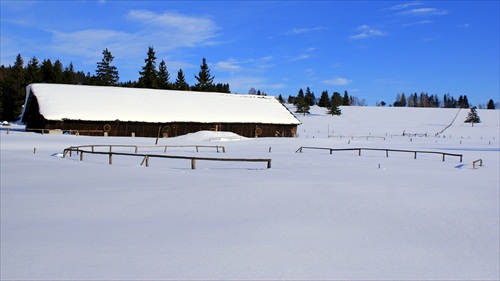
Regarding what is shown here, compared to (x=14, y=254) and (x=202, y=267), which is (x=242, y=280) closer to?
(x=202, y=267)

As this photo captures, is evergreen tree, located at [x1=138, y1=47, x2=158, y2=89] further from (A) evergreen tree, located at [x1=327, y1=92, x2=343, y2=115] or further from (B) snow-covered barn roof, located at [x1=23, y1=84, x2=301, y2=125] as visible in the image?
(A) evergreen tree, located at [x1=327, y1=92, x2=343, y2=115]

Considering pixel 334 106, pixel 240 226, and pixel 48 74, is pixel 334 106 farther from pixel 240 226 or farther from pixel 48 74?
pixel 240 226

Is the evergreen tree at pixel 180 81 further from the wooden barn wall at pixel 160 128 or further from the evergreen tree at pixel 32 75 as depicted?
the wooden barn wall at pixel 160 128

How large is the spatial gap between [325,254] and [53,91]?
4004 centimetres

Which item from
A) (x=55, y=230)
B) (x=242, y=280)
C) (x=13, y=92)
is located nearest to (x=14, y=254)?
(x=55, y=230)

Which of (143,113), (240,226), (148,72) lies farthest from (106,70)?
(240,226)

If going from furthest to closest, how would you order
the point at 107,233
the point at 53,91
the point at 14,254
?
the point at 53,91
the point at 107,233
the point at 14,254

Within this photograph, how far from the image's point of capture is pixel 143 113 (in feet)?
130

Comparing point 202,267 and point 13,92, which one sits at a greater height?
point 13,92

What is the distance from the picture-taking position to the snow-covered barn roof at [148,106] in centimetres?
3716

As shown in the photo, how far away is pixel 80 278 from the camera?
5.18 m

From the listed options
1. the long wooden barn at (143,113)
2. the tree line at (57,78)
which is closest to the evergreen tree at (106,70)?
the tree line at (57,78)

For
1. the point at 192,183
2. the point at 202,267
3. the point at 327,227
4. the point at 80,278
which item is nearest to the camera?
the point at 80,278

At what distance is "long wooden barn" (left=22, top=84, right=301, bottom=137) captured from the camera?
36.6m
